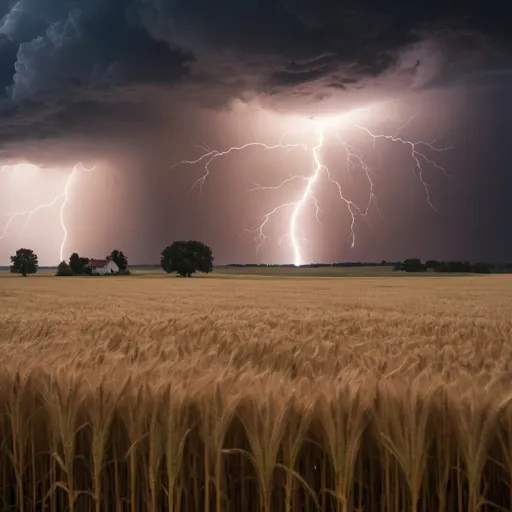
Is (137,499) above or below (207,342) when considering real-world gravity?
below

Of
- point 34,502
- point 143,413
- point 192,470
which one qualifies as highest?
point 143,413

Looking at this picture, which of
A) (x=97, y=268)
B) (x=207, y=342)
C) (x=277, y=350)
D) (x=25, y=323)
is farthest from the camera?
(x=97, y=268)

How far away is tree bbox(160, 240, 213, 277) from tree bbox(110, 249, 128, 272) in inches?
740

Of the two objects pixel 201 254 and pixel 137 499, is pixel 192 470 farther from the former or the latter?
pixel 201 254

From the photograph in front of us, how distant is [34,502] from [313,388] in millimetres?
1769

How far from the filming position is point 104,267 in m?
88.6

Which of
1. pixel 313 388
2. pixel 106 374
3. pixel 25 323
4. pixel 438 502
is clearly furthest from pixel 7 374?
pixel 25 323

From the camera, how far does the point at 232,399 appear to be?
108 inches

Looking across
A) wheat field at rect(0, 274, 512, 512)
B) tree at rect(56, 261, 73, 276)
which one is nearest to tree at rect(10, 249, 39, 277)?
tree at rect(56, 261, 73, 276)

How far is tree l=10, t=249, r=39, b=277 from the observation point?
83.9m

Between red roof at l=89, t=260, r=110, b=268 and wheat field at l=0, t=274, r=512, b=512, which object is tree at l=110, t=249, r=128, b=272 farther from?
wheat field at l=0, t=274, r=512, b=512

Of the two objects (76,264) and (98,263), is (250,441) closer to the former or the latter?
(76,264)

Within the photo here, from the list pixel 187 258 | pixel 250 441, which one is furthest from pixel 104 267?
pixel 250 441

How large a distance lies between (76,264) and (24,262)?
328 inches
